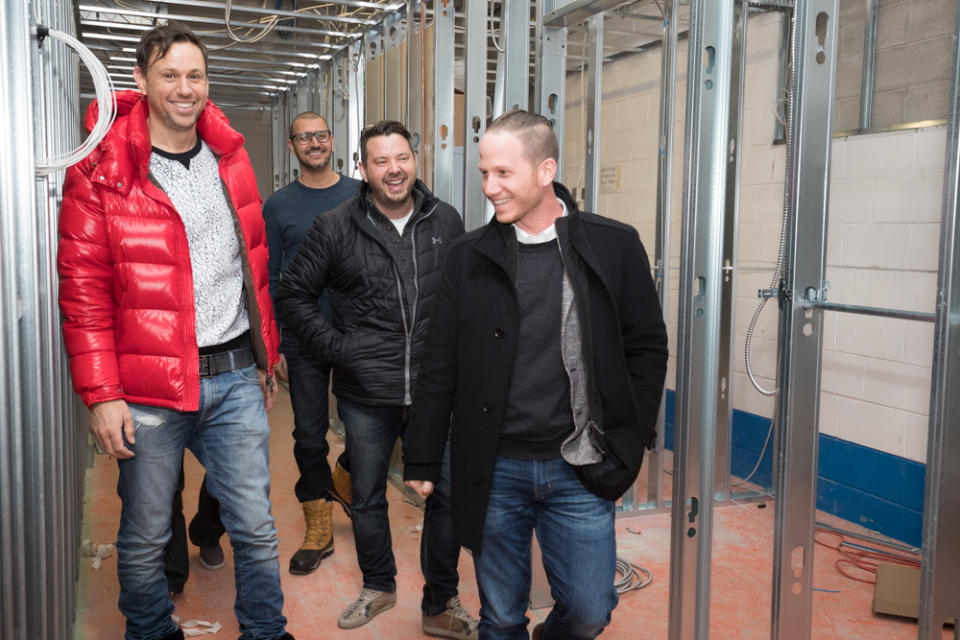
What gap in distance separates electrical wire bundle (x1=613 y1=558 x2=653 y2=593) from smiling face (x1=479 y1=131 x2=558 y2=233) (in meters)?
1.85

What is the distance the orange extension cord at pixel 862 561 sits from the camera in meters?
3.45

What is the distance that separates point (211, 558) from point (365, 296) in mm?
1408

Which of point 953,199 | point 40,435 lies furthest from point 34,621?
point 953,199

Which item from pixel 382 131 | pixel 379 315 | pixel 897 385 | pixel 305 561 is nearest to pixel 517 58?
pixel 382 131

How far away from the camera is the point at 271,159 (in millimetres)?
9141

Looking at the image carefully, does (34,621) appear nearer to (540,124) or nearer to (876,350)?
(540,124)

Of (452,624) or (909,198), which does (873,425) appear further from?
(452,624)

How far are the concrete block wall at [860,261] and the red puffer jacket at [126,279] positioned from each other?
3.07 metres

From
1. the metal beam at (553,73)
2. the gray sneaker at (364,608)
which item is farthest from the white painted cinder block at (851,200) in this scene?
the gray sneaker at (364,608)

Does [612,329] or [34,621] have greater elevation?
[612,329]

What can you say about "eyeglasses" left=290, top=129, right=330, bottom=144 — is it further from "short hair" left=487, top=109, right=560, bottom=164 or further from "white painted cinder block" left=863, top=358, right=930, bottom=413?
"white painted cinder block" left=863, top=358, right=930, bottom=413

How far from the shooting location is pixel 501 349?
1965 mm

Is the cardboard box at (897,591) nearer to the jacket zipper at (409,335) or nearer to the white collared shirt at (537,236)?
the jacket zipper at (409,335)

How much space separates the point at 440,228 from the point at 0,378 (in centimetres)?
156
